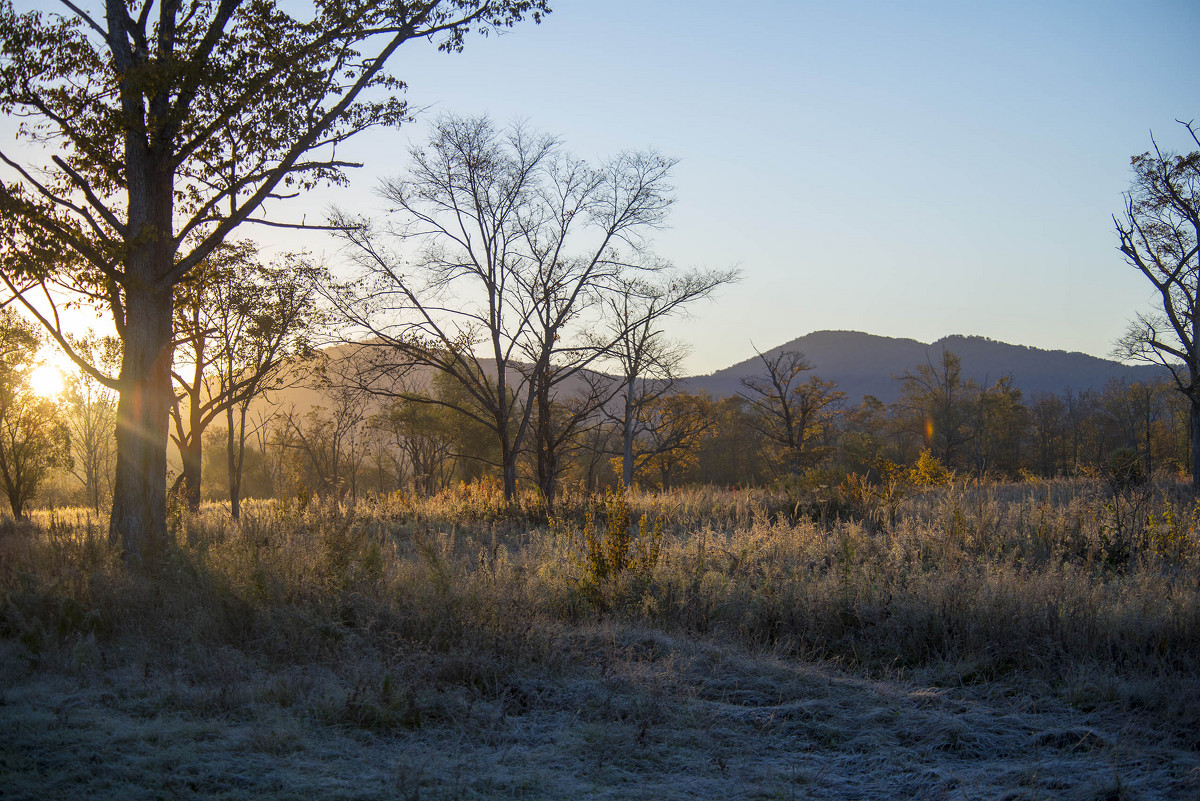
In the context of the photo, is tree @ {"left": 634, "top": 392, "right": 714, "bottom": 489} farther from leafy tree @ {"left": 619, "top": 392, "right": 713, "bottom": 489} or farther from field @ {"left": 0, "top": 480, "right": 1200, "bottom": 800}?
field @ {"left": 0, "top": 480, "right": 1200, "bottom": 800}

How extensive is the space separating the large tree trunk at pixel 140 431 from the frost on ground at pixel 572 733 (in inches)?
117

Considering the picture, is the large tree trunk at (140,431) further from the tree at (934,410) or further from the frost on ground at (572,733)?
the tree at (934,410)

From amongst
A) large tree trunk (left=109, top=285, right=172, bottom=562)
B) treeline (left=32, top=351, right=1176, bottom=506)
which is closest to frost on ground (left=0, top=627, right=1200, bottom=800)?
large tree trunk (left=109, top=285, right=172, bottom=562)

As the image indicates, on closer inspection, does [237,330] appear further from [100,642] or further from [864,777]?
[864,777]

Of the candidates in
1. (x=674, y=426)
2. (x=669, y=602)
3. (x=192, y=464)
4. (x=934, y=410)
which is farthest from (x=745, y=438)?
Result: (x=669, y=602)

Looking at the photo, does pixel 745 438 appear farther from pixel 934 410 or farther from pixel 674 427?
pixel 674 427

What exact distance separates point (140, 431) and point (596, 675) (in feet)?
20.8

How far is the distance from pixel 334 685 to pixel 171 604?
256 centimetres

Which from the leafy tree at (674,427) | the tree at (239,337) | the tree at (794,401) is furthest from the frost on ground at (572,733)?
the leafy tree at (674,427)

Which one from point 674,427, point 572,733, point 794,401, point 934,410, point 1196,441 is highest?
point 794,401

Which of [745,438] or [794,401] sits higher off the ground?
[794,401]

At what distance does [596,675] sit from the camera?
5055 mm

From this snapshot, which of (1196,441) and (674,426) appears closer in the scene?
(1196,441)

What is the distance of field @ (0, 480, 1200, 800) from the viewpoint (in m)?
3.70
